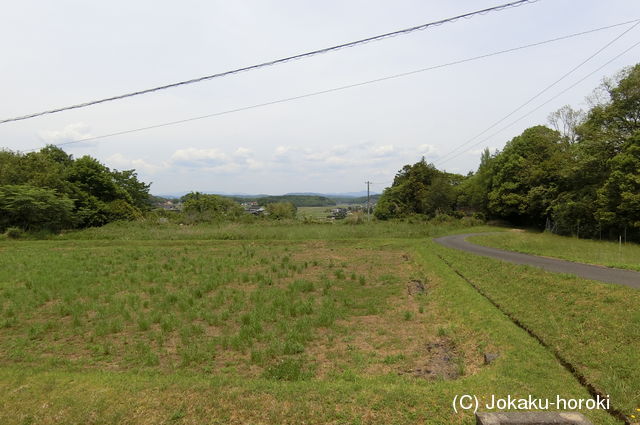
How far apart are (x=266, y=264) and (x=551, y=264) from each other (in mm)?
12196

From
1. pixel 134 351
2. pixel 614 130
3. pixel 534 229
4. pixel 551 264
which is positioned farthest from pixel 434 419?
pixel 534 229

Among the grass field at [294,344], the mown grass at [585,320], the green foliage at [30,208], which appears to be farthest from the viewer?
the green foliage at [30,208]

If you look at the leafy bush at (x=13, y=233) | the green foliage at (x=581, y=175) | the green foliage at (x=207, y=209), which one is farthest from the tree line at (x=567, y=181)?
the leafy bush at (x=13, y=233)

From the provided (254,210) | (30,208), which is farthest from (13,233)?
(254,210)

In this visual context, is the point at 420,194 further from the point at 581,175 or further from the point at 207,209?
the point at 207,209

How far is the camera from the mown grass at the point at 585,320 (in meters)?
4.88

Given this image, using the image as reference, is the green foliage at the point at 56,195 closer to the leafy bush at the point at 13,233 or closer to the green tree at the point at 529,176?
the leafy bush at the point at 13,233

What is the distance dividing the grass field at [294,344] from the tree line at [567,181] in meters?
15.4

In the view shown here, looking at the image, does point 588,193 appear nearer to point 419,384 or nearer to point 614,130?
point 614,130

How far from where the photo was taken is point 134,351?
22.5 ft

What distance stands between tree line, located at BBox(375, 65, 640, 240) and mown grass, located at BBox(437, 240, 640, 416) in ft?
55.5

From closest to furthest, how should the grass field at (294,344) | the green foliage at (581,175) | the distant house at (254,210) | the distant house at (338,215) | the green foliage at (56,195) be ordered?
the grass field at (294,344) < the green foliage at (581,175) < the green foliage at (56,195) < the distant house at (254,210) < the distant house at (338,215)

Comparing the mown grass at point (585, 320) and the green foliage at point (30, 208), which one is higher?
the green foliage at point (30, 208)

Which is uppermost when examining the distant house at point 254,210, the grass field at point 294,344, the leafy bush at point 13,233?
the distant house at point 254,210
